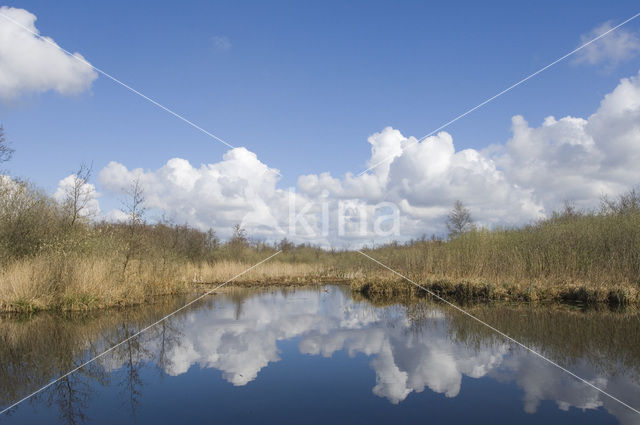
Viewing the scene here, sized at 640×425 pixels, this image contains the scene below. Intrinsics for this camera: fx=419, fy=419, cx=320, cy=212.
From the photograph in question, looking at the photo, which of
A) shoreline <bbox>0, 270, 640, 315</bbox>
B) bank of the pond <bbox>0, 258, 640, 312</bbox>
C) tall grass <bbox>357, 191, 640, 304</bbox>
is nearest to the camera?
shoreline <bbox>0, 270, 640, 315</bbox>

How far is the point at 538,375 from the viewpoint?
20.6 feet

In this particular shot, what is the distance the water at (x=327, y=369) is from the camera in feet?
17.0

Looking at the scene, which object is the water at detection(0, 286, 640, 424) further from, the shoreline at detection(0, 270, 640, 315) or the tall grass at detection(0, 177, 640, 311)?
the tall grass at detection(0, 177, 640, 311)

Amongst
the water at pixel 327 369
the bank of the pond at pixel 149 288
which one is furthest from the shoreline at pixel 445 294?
the water at pixel 327 369

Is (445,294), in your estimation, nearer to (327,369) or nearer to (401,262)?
(401,262)

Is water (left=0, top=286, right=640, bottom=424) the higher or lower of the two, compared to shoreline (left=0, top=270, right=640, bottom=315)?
lower

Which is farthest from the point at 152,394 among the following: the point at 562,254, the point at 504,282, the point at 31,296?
the point at 562,254

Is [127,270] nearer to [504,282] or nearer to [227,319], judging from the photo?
[227,319]

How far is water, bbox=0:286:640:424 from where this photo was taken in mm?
5184

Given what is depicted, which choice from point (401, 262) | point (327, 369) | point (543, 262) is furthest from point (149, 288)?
point (543, 262)

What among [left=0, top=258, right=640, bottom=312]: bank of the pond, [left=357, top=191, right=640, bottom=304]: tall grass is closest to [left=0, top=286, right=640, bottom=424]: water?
[left=0, top=258, right=640, bottom=312]: bank of the pond

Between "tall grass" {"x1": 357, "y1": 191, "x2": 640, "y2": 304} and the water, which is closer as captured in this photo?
the water

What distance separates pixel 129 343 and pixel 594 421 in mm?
8258

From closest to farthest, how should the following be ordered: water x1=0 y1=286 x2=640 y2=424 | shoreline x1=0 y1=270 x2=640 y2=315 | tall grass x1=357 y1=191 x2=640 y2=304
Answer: water x1=0 y1=286 x2=640 y2=424 < shoreline x1=0 y1=270 x2=640 y2=315 < tall grass x1=357 y1=191 x2=640 y2=304
